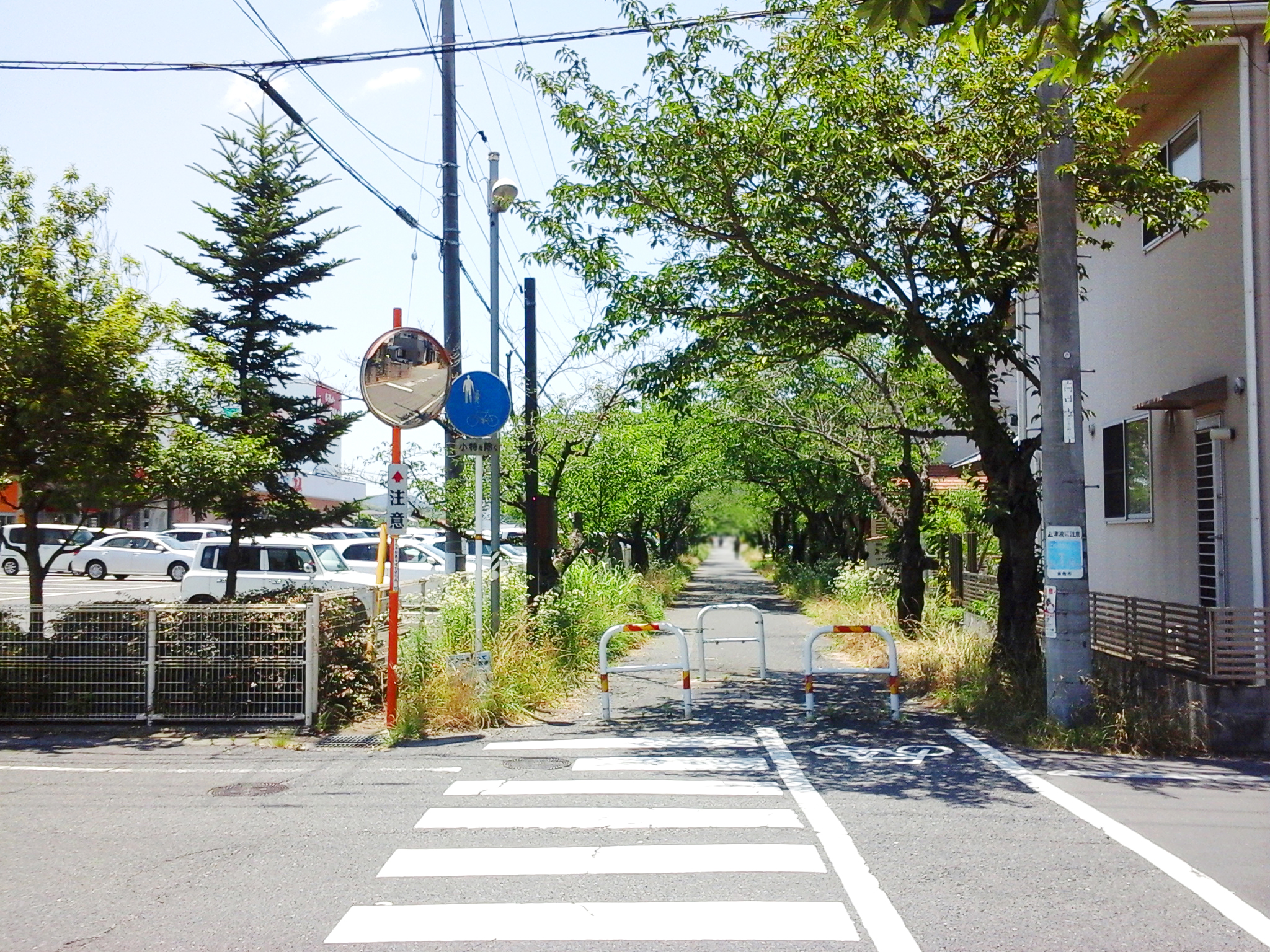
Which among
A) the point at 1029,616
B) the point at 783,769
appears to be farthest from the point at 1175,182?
the point at 783,769

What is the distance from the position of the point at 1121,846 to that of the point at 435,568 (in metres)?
20.4

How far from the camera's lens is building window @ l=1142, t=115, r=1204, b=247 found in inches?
452

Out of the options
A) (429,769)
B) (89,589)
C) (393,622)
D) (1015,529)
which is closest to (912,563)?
(1015,529)

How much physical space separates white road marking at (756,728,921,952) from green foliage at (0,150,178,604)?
716 centimetres

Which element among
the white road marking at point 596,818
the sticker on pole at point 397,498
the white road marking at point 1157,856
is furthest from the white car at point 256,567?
the white road marking at point 1157,856

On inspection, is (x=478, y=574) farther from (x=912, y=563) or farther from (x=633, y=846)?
A: (x=912, y=563)

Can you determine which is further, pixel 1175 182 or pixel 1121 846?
pixel 1175 182

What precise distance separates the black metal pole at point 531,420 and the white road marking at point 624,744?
181 inches

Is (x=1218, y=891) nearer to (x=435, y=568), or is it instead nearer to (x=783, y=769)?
(x=783, y=769)

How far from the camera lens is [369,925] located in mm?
5062

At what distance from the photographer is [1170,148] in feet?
40.2

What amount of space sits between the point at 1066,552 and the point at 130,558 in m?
31.1

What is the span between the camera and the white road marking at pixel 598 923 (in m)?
4.89

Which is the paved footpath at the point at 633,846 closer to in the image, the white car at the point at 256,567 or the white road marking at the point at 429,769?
the white road marking at the point at 429,769
